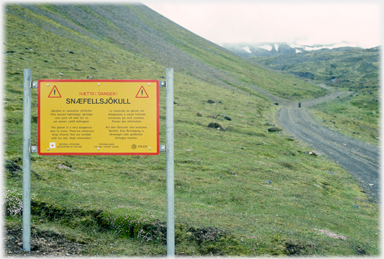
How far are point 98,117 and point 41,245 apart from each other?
17.7 feet

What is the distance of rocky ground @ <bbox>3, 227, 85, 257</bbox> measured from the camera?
9055 mm

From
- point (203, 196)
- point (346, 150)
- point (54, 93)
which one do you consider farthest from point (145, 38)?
point (54, 93)

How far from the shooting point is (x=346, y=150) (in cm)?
4500

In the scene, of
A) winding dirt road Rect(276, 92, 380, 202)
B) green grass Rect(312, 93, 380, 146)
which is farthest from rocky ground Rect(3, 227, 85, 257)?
green grass Rect(312, 93, 380, 146)

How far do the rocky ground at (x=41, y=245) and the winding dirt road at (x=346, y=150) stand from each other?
89.2 ft

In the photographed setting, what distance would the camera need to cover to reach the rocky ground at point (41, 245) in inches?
356

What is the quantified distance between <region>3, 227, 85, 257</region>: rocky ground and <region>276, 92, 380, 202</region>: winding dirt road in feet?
89.2

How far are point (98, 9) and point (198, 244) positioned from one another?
169825 mm

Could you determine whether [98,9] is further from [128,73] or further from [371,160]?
[371,160]

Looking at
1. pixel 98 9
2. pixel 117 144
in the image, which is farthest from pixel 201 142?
pixel 98 9

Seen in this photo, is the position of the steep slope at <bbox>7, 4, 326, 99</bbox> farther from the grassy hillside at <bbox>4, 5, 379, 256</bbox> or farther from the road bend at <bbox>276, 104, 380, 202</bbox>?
the grassy hillside at <bbox>4, 5, 379, 256</bbox>

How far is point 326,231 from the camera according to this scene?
1490 cm

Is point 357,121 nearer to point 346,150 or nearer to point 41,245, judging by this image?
point 346,150

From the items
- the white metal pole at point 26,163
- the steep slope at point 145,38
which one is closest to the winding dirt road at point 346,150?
the white metal pole at point 26,163
